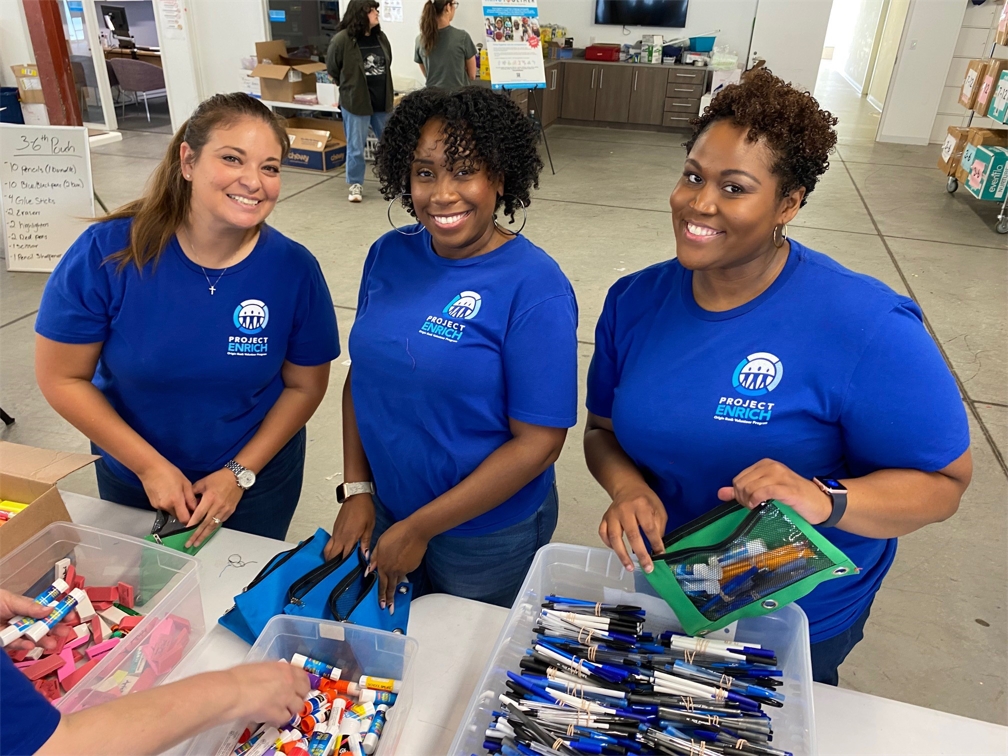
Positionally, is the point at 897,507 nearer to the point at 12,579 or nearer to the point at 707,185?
the point at 707,185

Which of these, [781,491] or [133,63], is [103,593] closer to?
[781,491]

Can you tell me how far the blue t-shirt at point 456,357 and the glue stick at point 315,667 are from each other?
41 centimetres

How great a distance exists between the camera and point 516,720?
38.9 inches

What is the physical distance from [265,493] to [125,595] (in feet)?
1.73

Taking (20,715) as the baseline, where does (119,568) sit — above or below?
below

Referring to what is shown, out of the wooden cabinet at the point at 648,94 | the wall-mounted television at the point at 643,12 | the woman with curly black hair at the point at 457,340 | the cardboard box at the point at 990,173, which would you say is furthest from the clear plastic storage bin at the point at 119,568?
the wall-mounted television at the point at 643,12

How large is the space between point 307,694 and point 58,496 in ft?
2.04

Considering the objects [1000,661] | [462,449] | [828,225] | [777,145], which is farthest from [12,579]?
[828,225]

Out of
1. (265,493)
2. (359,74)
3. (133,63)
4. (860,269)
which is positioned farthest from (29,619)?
(133,63)

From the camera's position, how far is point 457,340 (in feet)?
4.39

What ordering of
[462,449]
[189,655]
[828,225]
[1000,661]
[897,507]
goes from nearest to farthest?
[897,507] → [189,655] → [462,449] → [1000,661] → [828,225]

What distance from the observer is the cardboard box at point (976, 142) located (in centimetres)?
620

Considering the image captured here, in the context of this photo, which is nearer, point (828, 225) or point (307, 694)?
point (307, 694)

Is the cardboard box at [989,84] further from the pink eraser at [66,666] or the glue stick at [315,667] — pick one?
the pink eraser at [66,666]
